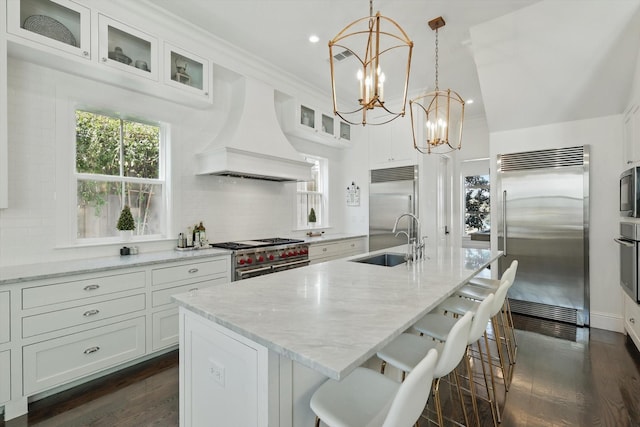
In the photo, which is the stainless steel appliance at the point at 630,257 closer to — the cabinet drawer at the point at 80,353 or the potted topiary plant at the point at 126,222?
the cabinet drawer at the point at 80,353

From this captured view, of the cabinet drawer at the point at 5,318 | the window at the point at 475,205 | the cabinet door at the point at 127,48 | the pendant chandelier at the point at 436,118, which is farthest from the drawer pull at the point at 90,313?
the window at the point at 475,205

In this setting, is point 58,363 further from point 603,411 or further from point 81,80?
point 603,411

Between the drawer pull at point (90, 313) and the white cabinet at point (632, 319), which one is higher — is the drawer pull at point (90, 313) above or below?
above

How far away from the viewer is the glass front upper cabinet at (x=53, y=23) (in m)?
2.07

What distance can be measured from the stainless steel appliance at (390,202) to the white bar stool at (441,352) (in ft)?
10.1

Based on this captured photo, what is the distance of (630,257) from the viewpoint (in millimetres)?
2695

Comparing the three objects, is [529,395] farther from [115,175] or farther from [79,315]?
[115,175]

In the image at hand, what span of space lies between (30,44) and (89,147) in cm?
89

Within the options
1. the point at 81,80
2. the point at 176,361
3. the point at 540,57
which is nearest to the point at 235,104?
the point at 81,80

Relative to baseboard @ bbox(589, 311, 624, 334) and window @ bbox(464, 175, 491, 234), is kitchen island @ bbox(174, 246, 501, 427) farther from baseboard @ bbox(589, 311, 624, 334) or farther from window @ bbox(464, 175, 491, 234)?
window @ bbox(464, 175, 491, 234)

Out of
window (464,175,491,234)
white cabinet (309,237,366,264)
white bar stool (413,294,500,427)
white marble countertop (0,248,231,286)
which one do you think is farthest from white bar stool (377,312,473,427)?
window (464,175,491,234)

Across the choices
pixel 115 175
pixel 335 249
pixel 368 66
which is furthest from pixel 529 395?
pixel 115 175

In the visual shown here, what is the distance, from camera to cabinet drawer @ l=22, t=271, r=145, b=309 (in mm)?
1980

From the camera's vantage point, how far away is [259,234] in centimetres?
417
